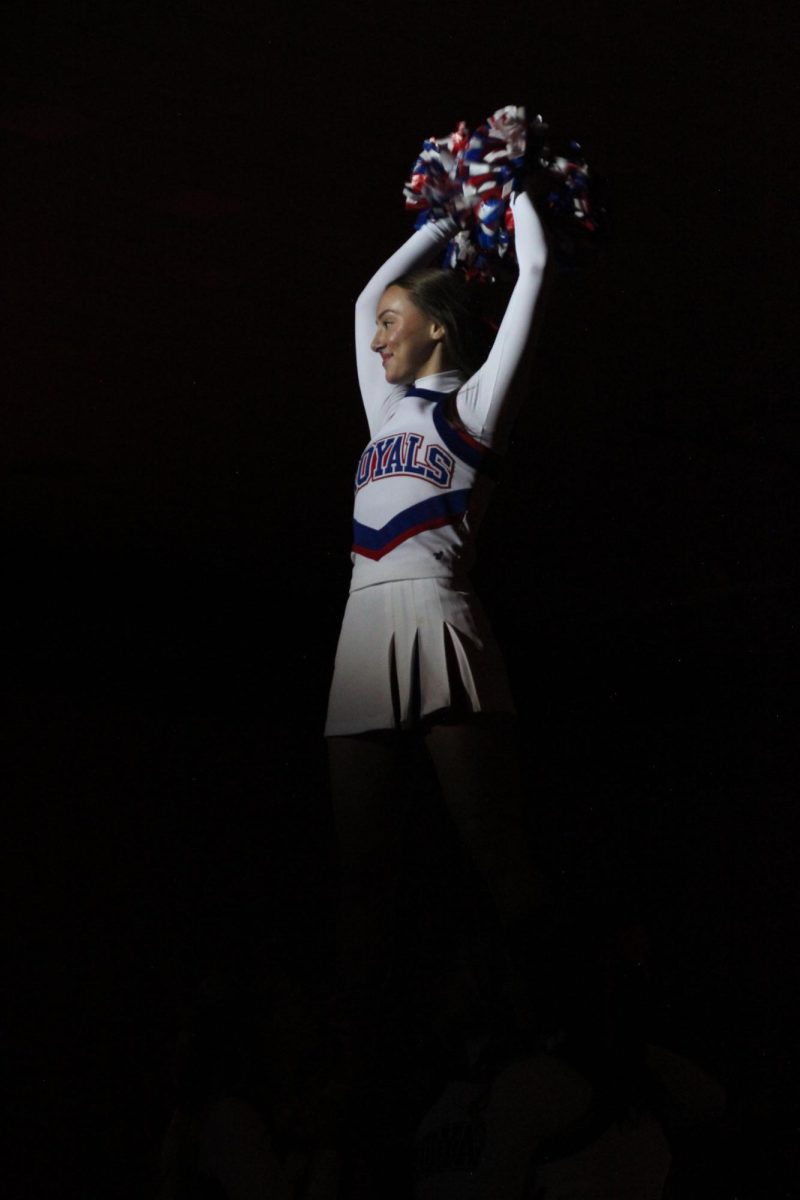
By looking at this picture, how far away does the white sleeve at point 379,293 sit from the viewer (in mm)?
2035

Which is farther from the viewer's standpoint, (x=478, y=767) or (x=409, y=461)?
(x=409, y=461)

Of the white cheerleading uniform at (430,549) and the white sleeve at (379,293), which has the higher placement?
the white sleeve at (379,293)

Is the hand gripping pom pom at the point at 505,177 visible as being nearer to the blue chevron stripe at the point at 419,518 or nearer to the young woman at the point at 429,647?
the young woman at the point at 429,647

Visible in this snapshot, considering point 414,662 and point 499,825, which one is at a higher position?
point 414,662

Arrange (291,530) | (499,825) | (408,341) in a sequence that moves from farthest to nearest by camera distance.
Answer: (291,530)
(408,341)
(499,825)

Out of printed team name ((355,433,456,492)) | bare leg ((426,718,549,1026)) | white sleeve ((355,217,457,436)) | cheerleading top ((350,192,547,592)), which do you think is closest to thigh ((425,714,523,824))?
bare leg ((426,718,549,1026))

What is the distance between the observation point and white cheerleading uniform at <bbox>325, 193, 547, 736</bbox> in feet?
5.77

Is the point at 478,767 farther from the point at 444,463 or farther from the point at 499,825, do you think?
the point at 444,463

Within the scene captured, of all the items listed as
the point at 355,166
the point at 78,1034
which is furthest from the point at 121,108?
the point at 78,1034

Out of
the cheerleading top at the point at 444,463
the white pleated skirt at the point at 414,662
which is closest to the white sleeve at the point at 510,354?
the cheerleading top at the point at 444,463

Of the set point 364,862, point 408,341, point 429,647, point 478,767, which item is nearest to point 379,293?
point 408,341

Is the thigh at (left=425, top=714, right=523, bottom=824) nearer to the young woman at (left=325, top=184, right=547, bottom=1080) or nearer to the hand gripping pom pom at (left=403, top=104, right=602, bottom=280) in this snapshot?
the young woman at (left=325, top=184, right=547, bottom=1080)

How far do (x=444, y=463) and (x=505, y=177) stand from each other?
0.45m

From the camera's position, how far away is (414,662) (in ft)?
5.80
